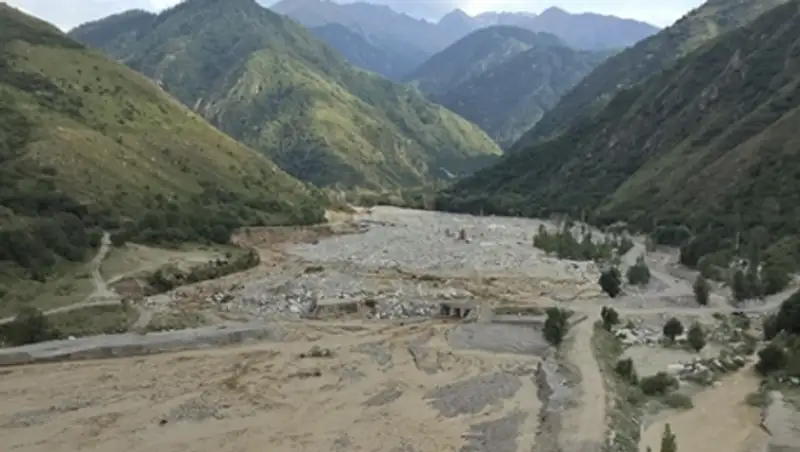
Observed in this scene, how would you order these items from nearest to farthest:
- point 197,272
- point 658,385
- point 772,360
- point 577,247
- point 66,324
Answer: point 658,385
point 772,360
point 66,324
point 197,272
point 577,247

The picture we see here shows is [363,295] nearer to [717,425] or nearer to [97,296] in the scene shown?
[97,296]

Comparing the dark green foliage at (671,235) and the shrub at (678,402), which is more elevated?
the dark green foliage at (671,235)

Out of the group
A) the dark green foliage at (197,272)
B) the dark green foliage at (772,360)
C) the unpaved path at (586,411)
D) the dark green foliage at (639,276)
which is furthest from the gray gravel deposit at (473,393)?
the dark green foliage at (197,272)

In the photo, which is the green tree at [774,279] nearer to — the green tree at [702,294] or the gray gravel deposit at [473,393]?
the green tree at [702,294]

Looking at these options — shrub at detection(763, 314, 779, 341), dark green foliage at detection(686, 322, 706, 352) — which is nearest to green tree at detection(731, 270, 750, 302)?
shrub at detection(763, 314, 779, 341)

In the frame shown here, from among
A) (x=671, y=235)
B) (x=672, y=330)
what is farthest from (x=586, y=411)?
(x=671, y=235)

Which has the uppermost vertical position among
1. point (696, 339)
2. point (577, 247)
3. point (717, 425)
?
point (577, 247)

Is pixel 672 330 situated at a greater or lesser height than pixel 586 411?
greater
